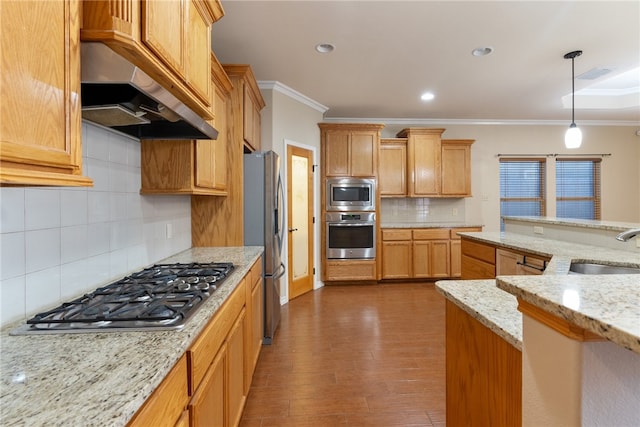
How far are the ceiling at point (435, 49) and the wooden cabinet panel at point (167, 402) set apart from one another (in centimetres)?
237

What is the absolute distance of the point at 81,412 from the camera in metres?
0.61

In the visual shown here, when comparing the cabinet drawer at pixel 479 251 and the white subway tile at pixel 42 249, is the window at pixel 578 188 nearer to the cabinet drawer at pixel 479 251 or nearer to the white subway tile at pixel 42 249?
the cabinet drawer at pixel 479 251

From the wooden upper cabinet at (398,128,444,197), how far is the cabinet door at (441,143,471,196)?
5.2 inches

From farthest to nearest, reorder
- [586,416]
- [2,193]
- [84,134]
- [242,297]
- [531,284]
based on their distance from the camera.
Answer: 1. [242,297]
2. [84,134]
3. [2,193]
4. [531,284]
5. [586,416]

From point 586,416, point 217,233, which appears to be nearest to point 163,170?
point 217,233

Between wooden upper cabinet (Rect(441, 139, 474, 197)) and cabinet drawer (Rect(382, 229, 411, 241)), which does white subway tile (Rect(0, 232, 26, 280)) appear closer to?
cabinet drawer (Rect(382, 229, 411, 241))

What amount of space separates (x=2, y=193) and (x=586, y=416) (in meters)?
1.59

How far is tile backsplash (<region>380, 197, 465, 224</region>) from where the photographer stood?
5.50 meters

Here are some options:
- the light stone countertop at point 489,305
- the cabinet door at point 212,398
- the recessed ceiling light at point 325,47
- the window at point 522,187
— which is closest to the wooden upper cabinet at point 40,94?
the cabinet door at point 212,398

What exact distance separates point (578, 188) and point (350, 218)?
426cm

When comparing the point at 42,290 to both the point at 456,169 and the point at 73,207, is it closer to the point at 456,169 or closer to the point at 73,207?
the point at 73,207

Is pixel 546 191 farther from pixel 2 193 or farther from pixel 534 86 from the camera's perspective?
pixel 2 193

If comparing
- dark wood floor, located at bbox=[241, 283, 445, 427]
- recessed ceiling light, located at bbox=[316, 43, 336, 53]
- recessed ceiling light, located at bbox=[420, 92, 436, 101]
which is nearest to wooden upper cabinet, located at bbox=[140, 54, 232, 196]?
dark wood floor, located at bbox=[241, 283, 445, 427]

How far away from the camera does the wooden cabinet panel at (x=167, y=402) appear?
71cm
